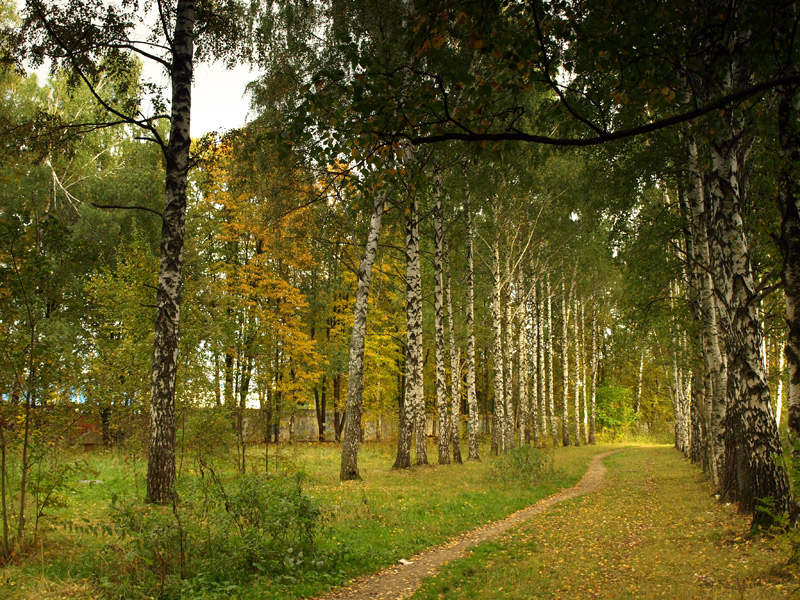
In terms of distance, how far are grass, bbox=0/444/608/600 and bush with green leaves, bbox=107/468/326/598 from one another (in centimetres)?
22

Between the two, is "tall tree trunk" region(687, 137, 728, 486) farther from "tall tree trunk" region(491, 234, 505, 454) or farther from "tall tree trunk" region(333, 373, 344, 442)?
"tall tree trunk" region(333, 373, 344, 442)

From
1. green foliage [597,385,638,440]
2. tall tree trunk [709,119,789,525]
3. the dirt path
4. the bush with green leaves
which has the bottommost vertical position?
green foliage [597,385,638,440]

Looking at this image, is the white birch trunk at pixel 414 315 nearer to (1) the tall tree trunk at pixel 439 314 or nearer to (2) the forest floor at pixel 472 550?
(1) the tall tree trunk at pixel 439 314

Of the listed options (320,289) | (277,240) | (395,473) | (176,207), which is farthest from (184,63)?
(320,289)

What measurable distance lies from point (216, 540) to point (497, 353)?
17.0 metres

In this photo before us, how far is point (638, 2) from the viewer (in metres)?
4.82

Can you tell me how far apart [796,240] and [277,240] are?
13.7 meters

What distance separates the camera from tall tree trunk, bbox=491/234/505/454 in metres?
21.4

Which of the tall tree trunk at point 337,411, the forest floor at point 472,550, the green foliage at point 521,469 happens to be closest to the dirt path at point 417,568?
the forest floor at point 472,550

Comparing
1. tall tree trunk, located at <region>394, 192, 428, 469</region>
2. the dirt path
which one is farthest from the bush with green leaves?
tall tree trunk, located at <region>394, 192, 428, 469</region>

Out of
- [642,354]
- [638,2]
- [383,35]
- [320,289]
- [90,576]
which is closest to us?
[638,2]

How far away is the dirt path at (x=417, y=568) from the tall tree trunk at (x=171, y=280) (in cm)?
339

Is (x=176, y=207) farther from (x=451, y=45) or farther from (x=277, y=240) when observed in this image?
(x=451, y=45)

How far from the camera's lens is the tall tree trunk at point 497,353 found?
21391mm
